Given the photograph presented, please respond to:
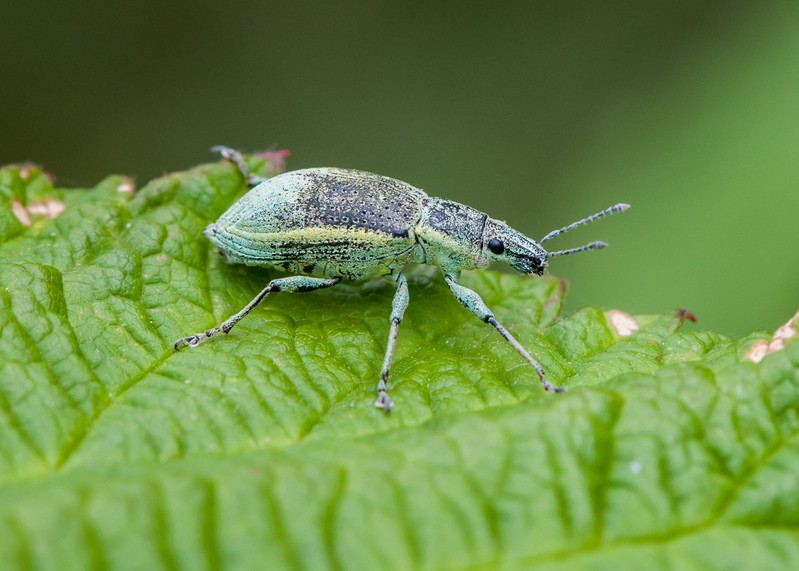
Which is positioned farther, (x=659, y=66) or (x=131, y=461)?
(x=659, y=66)

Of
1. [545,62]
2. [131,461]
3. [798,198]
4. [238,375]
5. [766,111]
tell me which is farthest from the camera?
[545,62]

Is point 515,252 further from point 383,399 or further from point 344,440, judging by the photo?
point 344,440

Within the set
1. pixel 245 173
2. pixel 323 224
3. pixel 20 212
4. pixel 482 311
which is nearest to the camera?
pixel 20 212

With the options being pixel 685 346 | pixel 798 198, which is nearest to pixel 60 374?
pixel 685 346

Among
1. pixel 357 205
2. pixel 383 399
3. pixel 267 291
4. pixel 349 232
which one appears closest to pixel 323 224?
pixel 349 232

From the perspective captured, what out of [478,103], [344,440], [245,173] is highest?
[478,103]

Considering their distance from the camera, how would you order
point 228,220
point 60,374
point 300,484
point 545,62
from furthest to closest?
point 545,62 → point 228,220 → point 60,374 → point 300,484

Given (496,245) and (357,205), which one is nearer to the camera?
(357,205)

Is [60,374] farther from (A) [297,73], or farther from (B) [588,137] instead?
(A) [297,73]

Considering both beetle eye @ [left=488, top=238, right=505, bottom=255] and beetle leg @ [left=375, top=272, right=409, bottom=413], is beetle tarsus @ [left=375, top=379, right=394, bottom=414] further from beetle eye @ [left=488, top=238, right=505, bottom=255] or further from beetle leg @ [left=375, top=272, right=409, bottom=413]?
beetle eye @ [left=488, top=238, right=505, bottom=255]
